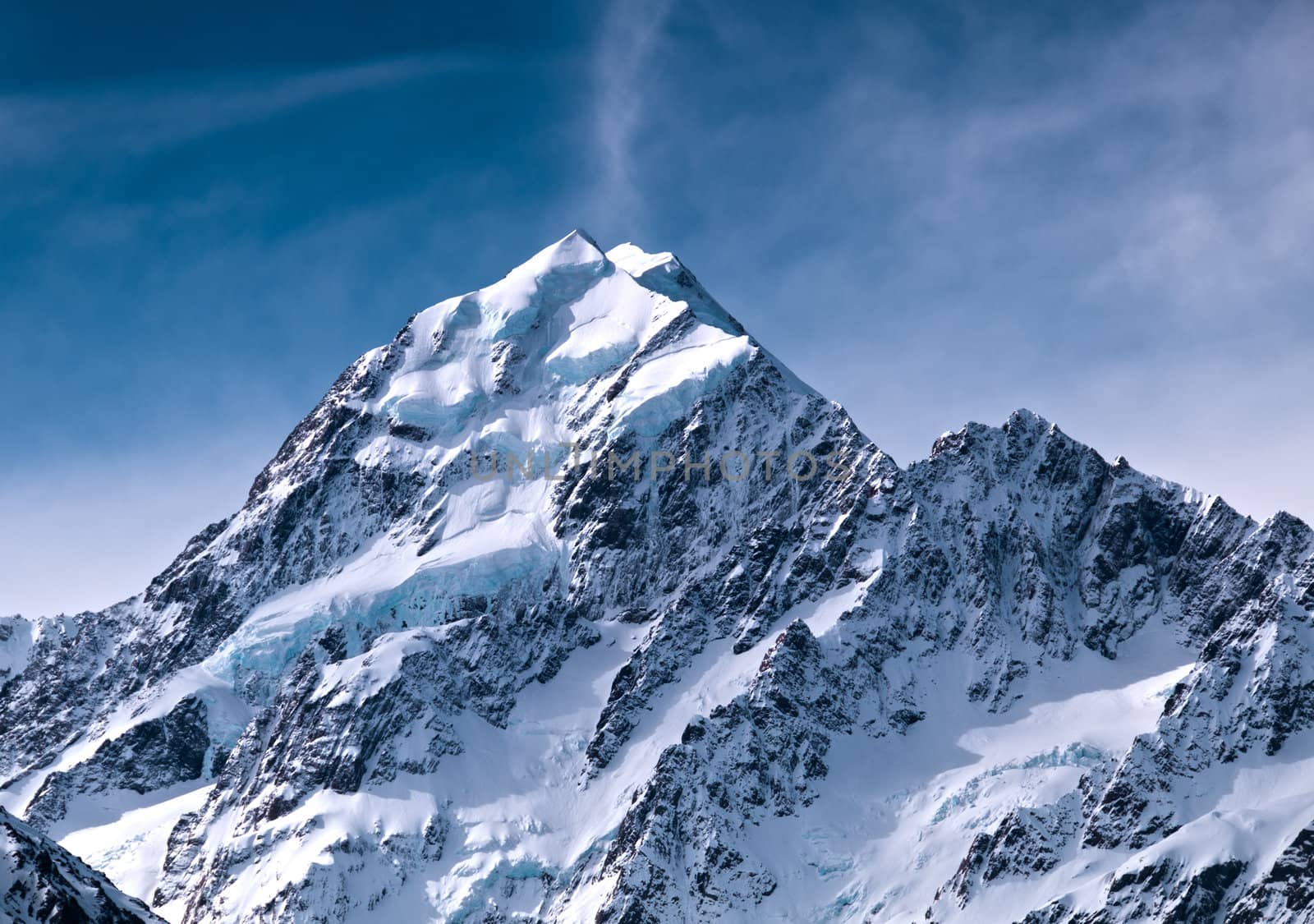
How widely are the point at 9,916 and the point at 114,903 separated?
45.2 feet

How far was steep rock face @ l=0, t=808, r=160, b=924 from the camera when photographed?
136375 millimetres

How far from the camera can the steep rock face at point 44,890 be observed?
136 m

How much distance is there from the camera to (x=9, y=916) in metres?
133

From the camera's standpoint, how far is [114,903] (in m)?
146

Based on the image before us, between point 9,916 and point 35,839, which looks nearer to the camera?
point 9,916

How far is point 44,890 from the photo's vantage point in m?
138

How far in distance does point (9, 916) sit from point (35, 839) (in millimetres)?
14488

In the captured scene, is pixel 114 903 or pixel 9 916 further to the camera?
pixel 114 903

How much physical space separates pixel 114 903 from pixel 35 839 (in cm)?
791

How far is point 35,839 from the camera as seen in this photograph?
14738cm
